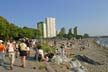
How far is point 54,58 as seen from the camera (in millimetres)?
24172

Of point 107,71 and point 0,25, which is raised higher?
point 0,25

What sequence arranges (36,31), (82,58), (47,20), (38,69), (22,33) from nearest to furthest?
(38,69), (82,58), (22,33), (36,31), (47,20)

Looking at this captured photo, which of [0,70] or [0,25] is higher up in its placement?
[0,25]

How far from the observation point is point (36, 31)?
14700cm

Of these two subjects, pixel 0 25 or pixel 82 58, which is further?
pixel 0 25

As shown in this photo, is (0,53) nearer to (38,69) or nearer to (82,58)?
(38,69)

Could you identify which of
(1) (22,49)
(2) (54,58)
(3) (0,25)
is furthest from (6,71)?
(3) (0,25)

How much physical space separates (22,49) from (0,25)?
67.8m

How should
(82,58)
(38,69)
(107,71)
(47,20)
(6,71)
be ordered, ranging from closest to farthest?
(6,71), (38,69), (107,71), (82,58), (47,20)

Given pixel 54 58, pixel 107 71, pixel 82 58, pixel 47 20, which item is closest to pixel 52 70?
pixel 54 58

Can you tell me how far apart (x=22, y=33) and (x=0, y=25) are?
34.8 metres

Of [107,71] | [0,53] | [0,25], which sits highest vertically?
[0,25]

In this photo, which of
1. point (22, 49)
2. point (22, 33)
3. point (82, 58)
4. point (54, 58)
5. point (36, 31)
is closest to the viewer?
point (22, 49)

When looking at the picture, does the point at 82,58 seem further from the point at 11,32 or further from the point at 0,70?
the point at 11,32
